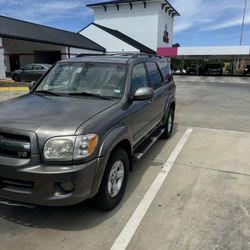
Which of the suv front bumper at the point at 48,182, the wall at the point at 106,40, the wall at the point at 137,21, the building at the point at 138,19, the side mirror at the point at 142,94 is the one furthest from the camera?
the wall at the point at 137,21

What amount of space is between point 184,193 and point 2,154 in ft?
8.09

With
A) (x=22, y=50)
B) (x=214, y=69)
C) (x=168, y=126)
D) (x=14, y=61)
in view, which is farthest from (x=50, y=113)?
(x=214, y=69)

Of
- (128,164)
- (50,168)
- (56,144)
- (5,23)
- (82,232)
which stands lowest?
(82,232)

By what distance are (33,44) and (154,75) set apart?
91.2ft

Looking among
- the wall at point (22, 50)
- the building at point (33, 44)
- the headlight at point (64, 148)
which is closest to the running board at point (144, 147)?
the headlight at point (64, 148)

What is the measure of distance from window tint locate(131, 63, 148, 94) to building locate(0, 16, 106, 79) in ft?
57.6

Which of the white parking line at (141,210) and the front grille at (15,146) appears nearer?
the front grille at (15,146)

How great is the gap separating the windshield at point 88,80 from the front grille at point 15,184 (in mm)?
1576

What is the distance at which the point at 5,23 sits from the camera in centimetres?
2377

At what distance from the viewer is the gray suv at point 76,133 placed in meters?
2.63

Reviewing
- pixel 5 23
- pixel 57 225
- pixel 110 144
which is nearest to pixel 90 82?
pixel 110 144

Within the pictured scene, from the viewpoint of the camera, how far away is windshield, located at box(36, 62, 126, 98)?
3.81m

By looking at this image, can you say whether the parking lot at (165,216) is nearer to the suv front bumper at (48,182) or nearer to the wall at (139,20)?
the suv front bumper at (48,182)

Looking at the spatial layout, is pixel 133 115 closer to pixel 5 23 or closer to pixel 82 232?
pixel 82 232
